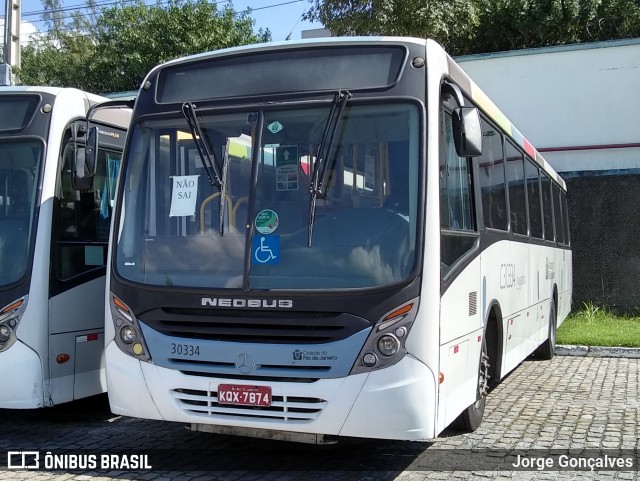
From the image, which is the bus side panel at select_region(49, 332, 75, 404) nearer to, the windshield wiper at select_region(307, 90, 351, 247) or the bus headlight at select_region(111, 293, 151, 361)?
the bus headlight at select_region(111, 293, 151, 361)

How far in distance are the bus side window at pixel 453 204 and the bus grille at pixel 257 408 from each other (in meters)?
1.30

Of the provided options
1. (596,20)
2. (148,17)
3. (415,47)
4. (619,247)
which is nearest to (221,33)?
(148,17)

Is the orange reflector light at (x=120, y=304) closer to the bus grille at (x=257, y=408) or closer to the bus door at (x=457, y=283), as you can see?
the bus grille at (x=257, y=408)

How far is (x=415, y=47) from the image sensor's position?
5.61 metres

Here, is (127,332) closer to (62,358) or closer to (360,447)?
(62,358)

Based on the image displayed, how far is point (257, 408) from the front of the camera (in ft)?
17.2

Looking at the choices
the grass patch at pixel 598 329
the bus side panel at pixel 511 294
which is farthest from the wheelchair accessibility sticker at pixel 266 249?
the grass patch at pixel 598 329

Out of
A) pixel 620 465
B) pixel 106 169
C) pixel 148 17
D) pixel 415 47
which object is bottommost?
pixel 620 465

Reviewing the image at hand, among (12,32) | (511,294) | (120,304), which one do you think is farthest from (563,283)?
(12,32)

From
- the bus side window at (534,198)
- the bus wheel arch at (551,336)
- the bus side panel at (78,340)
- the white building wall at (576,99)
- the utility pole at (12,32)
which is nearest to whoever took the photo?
the bus side panel at (78,340)

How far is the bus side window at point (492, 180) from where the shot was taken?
711cm

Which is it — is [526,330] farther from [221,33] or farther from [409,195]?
[221,33]

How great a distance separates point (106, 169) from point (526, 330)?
5197mm

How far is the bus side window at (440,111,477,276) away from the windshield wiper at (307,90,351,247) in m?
0.78
